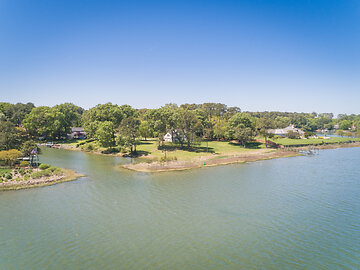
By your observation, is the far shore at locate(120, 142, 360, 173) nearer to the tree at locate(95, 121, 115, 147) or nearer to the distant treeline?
the distant treeline

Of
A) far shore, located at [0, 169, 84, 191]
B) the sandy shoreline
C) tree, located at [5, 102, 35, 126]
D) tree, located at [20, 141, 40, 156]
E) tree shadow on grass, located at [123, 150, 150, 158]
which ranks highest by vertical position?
tree, located at [5, 102, 35, 126]

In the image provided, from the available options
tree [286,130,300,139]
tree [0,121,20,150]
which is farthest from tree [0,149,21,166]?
tree [286,130,300,139]

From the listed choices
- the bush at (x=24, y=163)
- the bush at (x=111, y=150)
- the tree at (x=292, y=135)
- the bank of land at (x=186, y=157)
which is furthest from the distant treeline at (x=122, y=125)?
the tree at (x=292, y=135)

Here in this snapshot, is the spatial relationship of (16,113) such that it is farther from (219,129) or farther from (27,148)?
(219,129)

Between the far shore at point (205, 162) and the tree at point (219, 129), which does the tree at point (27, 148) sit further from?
the tree at point (219, 129)

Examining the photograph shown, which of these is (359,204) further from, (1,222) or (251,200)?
(1,222)

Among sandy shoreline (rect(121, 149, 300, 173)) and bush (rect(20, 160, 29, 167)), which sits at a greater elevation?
bush (rect(20, 160, 29, 167))
